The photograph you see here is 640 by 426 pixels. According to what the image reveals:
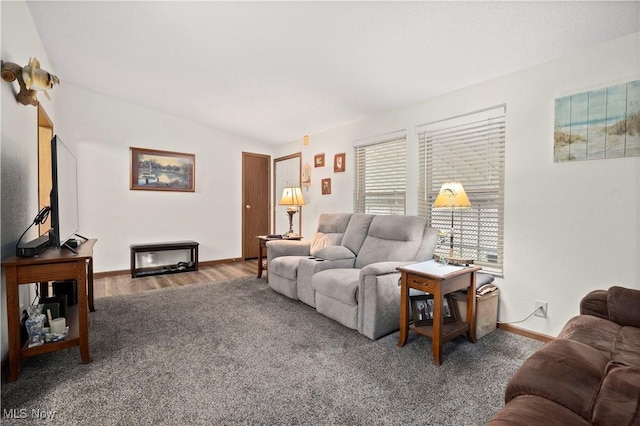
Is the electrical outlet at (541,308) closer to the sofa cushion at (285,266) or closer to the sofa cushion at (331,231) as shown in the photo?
the sofa cushion at (331,231)

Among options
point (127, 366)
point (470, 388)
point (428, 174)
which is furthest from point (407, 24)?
point (127, 366)

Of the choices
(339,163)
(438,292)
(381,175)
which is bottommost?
(438,292)

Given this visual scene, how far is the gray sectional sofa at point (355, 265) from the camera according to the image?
8.18ft

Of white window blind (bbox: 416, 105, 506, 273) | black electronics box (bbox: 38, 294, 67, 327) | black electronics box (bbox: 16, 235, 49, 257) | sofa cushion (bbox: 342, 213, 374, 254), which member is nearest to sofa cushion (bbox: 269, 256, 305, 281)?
sofa cushion (bbox: 342, 213, 374, 254)

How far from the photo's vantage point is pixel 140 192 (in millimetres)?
4762

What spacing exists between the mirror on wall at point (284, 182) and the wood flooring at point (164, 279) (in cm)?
→ 95

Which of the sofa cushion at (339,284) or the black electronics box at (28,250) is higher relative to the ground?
the black electronics box at (28,250)

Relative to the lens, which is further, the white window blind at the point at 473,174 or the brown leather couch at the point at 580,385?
the white window blind at the point at 473,174

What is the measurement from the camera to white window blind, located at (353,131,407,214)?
3629 millimetres

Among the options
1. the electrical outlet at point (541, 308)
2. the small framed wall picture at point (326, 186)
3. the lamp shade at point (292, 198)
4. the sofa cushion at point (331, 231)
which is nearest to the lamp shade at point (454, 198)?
the electrical outlet at point (541, 308)

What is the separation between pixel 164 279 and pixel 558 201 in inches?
181

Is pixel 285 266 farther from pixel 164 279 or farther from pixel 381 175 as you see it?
→ pixel 164 279

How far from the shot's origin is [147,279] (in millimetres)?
4426

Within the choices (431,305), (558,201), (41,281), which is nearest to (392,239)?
(431,305)
